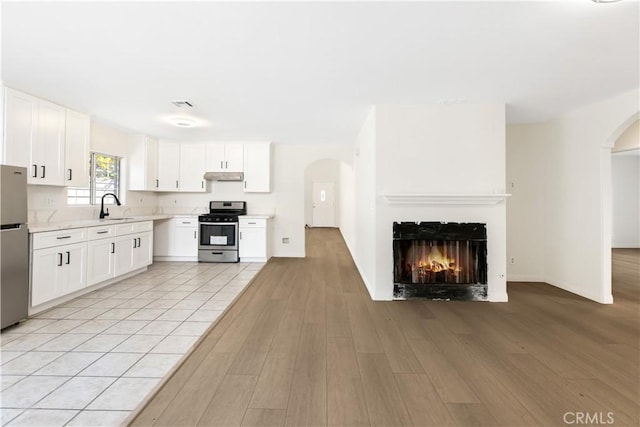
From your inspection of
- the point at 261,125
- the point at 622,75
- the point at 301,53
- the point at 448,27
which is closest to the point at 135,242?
the point at 261,125

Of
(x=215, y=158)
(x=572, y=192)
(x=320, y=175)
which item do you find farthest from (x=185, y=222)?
(x=320, y=175)

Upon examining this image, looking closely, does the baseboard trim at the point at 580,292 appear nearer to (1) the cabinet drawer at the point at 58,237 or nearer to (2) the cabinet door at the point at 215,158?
(2) the cabinet door at the point at 215,158

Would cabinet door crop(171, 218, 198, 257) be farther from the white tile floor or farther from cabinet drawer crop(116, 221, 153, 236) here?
the white tile floor

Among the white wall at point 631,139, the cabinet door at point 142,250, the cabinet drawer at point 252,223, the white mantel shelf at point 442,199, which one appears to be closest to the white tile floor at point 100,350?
the cabinet door at point 142,250

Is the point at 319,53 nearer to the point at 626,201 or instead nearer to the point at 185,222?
the point at 185,222

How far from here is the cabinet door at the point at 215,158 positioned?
602 cm

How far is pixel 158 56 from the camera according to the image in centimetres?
245

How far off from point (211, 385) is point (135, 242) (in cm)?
354

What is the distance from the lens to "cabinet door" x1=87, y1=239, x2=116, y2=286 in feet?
11.8

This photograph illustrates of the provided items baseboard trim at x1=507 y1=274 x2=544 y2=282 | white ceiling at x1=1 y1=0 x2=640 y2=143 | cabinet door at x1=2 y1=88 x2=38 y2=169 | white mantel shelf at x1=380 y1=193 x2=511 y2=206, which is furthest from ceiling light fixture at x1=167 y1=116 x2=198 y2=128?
baseboard trim at x1=507 y1=274 x2=544 y2=282

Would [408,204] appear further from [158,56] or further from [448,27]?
[158,56]

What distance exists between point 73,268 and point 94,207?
1.70 metres

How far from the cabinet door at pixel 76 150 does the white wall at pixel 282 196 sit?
234 cm

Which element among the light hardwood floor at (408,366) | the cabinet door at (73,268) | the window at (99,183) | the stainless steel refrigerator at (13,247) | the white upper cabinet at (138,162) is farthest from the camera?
the white upper cabinet at (138,162)
